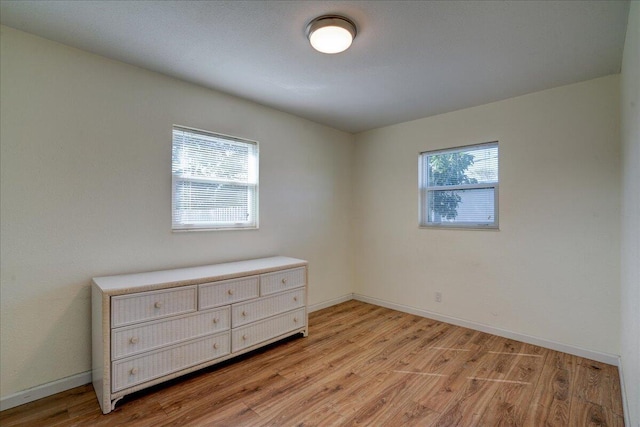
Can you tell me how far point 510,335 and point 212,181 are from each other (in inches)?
135

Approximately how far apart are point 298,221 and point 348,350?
1625 mm

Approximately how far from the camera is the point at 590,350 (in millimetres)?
2656

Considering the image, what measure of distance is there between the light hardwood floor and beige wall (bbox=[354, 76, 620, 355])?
39 centimetres

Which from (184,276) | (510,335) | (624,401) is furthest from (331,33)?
(510,335)

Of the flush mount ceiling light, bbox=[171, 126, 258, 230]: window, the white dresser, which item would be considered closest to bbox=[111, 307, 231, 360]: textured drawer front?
the white dresser

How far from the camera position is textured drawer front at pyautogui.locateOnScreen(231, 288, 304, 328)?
8.48 ft

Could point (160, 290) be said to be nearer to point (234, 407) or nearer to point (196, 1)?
point (234, 407)

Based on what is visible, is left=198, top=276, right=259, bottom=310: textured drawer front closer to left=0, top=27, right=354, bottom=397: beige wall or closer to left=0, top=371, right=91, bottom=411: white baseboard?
left=0, top=27, right=354, bottom=397: beige wall

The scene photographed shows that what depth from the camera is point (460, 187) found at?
3.51 m

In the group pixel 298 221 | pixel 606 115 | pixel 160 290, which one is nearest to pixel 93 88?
pixel 160 290

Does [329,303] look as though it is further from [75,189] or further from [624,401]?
[75,189]

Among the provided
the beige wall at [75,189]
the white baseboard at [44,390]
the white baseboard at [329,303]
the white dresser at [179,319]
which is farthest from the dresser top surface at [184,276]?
the white baseboard at [329,303]

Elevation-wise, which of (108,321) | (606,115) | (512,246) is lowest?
(108,321)

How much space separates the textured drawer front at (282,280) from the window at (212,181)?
706mm
